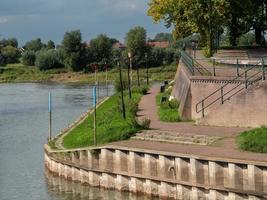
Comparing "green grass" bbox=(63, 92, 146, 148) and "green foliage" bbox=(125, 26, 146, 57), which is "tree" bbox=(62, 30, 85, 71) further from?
"green grass" bbox=(63, 92, 146, 148)

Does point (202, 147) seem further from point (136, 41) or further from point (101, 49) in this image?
point (101, 49)

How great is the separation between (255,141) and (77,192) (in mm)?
9404

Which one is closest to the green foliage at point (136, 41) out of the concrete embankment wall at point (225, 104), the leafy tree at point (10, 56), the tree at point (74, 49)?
the tree at point (74, 49)

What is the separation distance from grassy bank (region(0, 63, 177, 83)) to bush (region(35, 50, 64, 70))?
1.94 meters

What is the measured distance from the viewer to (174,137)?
1227 inches

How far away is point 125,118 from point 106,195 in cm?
934

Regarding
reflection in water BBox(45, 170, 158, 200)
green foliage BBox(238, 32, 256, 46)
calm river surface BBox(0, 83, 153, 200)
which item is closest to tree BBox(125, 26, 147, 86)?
green foliage BBox(238, 32, 256, 46)

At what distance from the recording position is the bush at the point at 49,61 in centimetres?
15288

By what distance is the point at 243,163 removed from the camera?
79.7ft

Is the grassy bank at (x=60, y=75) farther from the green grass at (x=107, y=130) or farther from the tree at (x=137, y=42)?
the green grass at (x=107, y=130)

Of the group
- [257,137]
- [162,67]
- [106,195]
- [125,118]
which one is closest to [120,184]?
[106,195]

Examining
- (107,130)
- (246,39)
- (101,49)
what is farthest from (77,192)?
(101,49)

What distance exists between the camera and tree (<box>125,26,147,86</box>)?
453 feet

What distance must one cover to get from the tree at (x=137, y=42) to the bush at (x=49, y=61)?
19.2 m
